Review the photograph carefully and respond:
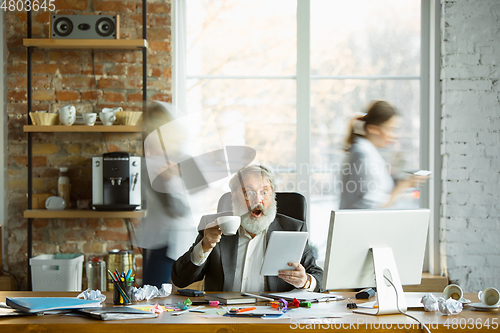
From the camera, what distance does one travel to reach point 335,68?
3.22 m

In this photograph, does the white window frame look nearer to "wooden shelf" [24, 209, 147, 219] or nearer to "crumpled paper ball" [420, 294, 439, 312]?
"wooden shelf" [24, 209, 147, 219]

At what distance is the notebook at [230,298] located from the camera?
1.52 meters

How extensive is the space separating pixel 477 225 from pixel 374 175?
1144 millimetres

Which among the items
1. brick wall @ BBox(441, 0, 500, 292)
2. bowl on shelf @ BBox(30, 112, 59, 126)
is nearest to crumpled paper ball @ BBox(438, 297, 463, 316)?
brick wall @ BBox(441, 0, 500, 292)

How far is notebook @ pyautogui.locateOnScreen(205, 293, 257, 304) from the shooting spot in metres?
1.52

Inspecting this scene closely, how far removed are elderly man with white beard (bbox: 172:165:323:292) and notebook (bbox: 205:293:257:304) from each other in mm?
200

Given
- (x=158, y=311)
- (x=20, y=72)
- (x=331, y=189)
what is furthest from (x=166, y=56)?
(x=158, y=311)

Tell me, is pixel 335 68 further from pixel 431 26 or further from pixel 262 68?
pixel 431 26

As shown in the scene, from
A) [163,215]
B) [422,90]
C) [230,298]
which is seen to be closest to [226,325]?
[230,298]

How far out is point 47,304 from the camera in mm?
1387

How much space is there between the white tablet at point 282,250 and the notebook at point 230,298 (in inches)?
4.4

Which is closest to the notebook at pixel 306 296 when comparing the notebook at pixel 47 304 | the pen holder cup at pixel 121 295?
the pen holder cup at pixel 121 295

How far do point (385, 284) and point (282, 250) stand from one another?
36 cm

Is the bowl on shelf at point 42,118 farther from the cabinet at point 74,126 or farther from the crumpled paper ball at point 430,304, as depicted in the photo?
the crumpled paper ball at point 430,304
